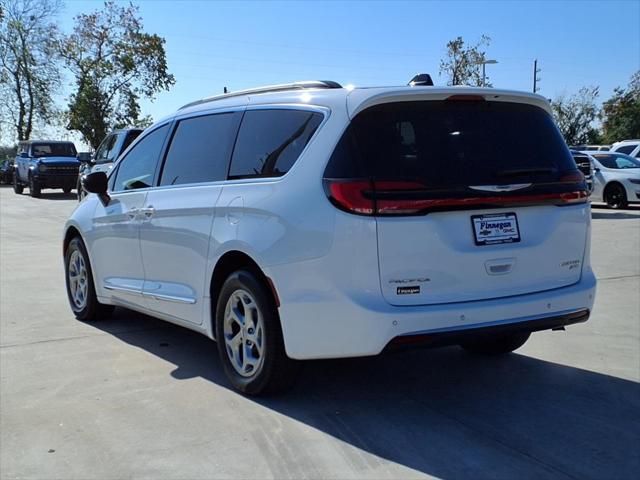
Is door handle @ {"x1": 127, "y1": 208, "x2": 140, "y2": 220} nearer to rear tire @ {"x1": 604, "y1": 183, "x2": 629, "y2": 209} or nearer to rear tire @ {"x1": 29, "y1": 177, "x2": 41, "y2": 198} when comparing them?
rear tire @ {"x1": 604, "y1": 183, "x2": 629, "y2": 209}

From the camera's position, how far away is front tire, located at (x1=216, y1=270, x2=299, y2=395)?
416 cm

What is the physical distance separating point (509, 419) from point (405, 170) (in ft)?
5.08

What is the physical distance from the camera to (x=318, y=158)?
3.95 metres

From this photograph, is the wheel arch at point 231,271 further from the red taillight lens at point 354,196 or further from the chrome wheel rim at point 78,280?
the chrome wheel rim at point 78,280

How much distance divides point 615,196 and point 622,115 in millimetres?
50288

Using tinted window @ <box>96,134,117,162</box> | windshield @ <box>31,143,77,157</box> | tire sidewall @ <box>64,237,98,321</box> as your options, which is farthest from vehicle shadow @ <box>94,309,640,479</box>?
windshield @ <box>31,143,77,157</box>

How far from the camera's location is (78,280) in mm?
6703

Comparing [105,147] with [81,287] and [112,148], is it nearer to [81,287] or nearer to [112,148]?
[112,148]

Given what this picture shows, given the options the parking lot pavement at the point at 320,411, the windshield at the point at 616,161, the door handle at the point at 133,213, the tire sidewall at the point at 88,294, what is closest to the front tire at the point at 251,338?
the parking lot pavement at the point at 320,411

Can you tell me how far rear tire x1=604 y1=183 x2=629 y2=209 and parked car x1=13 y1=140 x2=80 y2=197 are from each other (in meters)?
19.2

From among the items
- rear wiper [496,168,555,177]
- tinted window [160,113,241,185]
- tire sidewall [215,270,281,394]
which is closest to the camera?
rear wiper [496,168,555,177]

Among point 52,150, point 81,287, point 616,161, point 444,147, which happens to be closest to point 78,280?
point 81,287

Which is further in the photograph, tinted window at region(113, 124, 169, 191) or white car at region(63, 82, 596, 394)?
tinted window at region(113, 124, 169, 191)

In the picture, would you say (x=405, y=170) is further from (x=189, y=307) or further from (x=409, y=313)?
(x=189, y=307)
